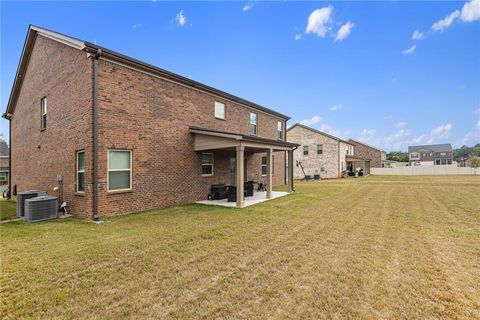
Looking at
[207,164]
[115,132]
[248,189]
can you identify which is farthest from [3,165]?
[248,189]

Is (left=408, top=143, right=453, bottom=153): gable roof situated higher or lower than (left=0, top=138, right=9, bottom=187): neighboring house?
higher

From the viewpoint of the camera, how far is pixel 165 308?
2.85m

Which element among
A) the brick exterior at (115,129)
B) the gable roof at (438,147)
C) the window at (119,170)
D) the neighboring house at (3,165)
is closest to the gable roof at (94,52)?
the brick exterior at (115,129)

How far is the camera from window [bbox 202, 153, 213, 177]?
39.8ft

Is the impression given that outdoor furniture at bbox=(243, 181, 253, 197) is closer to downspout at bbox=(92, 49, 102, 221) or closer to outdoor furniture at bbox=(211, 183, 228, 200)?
outdoor furniture at bbox=(211, 183, 228, 200)

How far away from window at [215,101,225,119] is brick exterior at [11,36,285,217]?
31cm

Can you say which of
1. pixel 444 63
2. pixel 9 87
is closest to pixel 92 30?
pixel 9 87

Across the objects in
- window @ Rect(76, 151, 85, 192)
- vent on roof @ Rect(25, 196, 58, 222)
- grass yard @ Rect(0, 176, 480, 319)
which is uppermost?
window @ Rect(76, 151, 85, 192)

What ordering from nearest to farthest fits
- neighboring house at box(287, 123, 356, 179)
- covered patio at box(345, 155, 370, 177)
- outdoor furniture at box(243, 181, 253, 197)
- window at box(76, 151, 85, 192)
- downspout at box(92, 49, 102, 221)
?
downspout at box(92, 49, 102, 221), window at box(76, 151, 85, 192), outdoor furniture at box(243, 181, 253, 197), neighboring house at box(287, 123, 356, 179), covered patio at box(345, 155, 370, 177)

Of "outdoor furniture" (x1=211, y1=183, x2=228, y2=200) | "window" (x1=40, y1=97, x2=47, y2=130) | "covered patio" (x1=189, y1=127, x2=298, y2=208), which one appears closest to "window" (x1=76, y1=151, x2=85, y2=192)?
"window" (x1=40, y1=97, x2=47, y2=130)

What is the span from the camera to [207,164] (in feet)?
40.7

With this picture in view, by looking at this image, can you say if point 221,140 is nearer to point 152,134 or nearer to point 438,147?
point 152,134

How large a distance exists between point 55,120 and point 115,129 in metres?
4.06

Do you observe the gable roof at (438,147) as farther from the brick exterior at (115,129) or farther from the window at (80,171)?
the window at (80,171)
